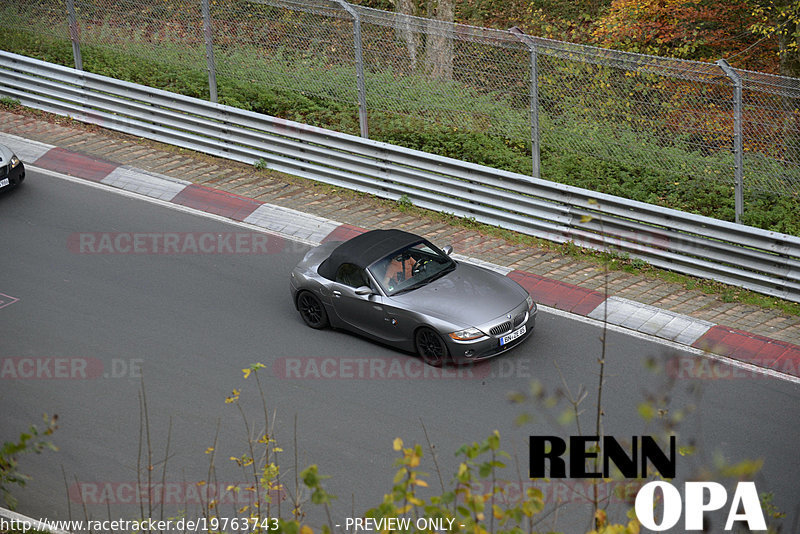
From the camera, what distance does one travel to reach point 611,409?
396 inches

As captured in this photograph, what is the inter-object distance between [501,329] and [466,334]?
0.48m

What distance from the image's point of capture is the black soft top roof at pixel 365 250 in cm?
1138

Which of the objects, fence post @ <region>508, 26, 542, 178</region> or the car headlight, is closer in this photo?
the car headlight

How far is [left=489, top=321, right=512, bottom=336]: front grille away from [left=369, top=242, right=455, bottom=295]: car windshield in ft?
3.87

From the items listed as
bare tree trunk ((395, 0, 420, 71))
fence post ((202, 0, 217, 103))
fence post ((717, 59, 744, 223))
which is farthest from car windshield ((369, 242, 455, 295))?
fence post ((202, 0, 217, 103))

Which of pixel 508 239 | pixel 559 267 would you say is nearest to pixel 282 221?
pixel 508 239

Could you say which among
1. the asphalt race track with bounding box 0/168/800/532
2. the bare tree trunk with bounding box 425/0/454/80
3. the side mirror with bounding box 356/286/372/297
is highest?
the bare tree trunk with bounding box 425/0/454/80

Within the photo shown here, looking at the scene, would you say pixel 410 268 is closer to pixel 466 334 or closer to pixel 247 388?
pixel 466 334

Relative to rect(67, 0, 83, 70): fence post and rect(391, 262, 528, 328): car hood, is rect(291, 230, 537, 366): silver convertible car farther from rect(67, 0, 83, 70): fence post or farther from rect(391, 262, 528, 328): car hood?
rect(67, 0, 83, 70): fence post

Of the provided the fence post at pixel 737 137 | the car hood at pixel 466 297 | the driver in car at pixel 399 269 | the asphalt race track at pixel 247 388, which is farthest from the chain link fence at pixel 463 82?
the driver in car at pixel 399 269

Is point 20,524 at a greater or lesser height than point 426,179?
lesser

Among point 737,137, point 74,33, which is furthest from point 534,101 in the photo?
point 74,33

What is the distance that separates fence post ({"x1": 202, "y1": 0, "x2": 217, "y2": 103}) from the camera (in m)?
→ 16.2

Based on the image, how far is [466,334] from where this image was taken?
1052 cm
